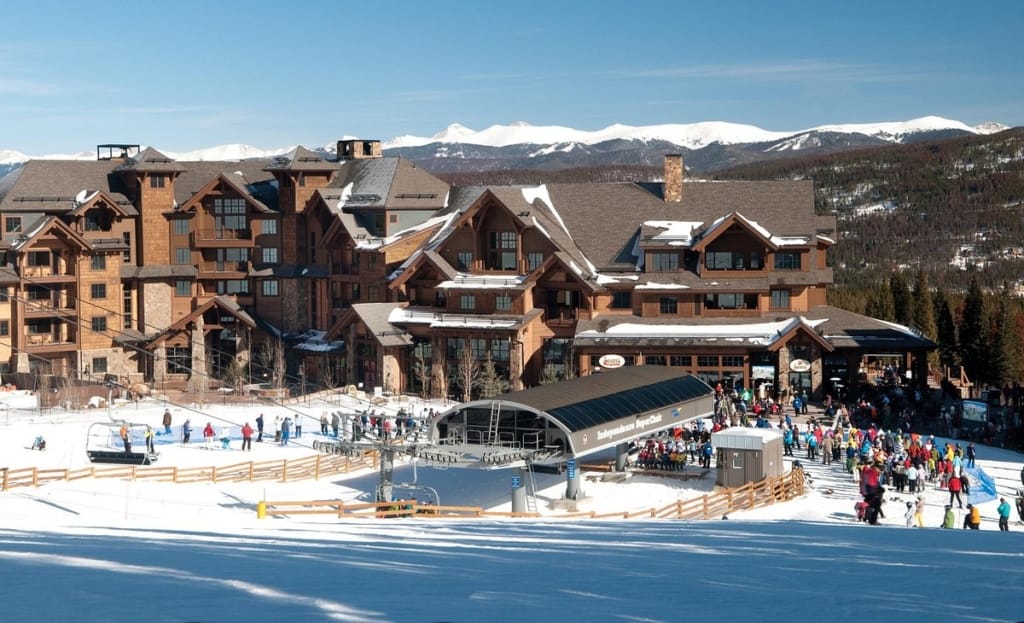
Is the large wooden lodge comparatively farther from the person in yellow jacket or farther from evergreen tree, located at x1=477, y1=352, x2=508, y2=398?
the person in yellow jacket

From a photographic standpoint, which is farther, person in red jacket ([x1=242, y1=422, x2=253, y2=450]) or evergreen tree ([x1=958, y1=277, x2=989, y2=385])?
evergreen tree ([x1=958, y1=277, x2=989, y2=385])

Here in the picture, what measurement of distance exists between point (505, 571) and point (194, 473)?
23.8 m

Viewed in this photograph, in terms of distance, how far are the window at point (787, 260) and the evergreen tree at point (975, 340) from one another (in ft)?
69.2

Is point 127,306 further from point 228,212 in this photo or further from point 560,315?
point 560,315

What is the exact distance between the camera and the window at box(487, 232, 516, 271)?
60094 millimetres

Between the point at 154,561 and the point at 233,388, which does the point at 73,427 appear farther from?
the point at 154,561

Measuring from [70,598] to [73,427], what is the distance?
117 feet

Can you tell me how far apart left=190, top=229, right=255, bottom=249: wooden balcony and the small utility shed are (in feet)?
123

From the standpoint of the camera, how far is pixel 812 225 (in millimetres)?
58375

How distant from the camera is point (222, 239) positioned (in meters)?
68.1

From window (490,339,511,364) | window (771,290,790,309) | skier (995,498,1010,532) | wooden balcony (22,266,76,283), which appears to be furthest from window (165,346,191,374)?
skier (995,498,1010,532)

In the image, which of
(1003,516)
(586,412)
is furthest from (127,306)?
(1003,516)

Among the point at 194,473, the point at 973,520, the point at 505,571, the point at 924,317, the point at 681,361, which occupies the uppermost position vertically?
the point at 924,317

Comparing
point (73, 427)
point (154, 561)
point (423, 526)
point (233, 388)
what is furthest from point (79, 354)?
point (154, 561)
